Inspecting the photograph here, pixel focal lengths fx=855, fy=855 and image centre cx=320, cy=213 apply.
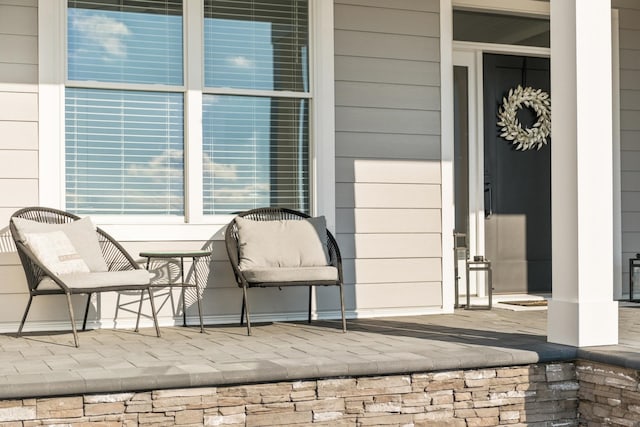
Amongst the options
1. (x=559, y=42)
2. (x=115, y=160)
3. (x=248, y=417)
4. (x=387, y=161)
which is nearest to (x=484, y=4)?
(x=387, y=161)

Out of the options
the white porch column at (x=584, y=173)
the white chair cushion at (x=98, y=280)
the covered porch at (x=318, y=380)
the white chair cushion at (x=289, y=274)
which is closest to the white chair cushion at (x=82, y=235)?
the white chair cushion at (x=98, y=280)

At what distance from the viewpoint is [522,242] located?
6.77 meters

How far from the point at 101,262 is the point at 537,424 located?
258 centimetres

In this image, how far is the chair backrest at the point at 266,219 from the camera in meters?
5.13

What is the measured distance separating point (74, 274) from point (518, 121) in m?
3.74

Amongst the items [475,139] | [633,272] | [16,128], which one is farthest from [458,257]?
[16,128]

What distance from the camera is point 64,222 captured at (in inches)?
201

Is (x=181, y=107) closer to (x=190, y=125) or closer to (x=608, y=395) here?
(x=190, y=125)

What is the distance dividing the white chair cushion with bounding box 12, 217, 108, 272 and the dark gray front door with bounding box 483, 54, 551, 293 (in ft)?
10.1

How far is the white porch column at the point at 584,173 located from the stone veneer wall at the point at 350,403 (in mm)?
307

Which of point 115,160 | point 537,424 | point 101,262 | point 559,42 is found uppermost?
point 559,42

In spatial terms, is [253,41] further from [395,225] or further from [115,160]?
[395,225]

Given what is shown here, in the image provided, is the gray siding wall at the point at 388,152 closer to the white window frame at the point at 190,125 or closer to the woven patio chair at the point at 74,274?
the white window frame at the point at 190,125

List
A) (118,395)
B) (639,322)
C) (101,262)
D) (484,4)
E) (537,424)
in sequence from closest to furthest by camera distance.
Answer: (118,395) < (537,424) < (101,262) < (639,322) < (484,4)
